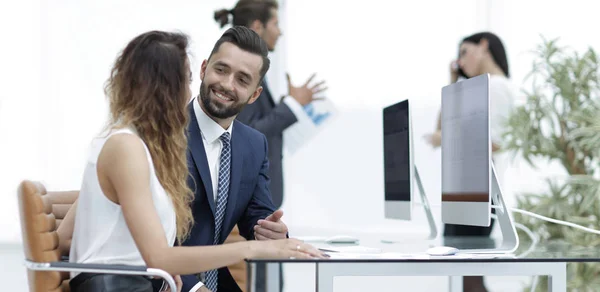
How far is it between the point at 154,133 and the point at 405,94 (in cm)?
459

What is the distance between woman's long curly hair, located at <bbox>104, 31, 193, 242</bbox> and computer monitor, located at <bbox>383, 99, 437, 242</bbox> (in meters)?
1.07

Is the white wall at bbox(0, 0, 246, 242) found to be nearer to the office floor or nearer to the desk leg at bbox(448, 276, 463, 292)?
the office floor

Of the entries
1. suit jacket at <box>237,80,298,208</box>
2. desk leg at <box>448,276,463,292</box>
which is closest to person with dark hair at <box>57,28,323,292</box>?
desk leg at <box>448,276,463,292</box>

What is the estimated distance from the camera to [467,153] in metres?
2.49

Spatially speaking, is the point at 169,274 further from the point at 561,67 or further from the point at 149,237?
the point at 561,67

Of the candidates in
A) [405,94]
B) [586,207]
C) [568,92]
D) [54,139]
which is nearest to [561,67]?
[568,92]

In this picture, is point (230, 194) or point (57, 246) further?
point (230, 194)

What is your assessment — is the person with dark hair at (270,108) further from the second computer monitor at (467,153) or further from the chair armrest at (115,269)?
the chair armrest at (115,269)

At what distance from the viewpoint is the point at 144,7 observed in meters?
6.24

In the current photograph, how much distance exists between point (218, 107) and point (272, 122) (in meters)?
1.49

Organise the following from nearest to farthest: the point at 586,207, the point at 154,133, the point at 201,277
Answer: the point at 154,133
the point at 201,277
the point at 586,207

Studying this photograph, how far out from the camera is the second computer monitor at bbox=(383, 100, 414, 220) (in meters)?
2.85

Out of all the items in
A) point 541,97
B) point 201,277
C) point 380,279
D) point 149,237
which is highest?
point 541,97

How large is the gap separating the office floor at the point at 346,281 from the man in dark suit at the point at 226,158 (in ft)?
10.8
